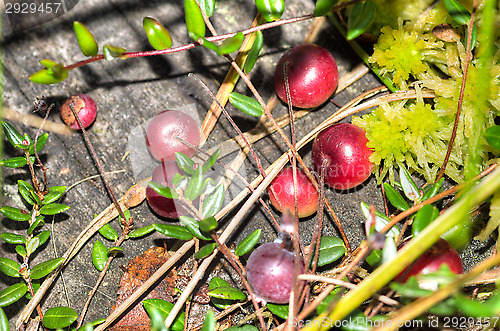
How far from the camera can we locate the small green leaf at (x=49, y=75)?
952 millimetres

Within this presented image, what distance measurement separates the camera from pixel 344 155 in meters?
1.30

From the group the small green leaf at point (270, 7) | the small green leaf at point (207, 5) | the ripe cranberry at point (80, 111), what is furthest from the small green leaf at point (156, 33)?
the ripe cranberry at point (80, 111)

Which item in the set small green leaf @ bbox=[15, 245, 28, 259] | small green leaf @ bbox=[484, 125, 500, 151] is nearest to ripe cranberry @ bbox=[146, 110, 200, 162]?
small green leaf @ bbox=[15, 245, 28, 259]


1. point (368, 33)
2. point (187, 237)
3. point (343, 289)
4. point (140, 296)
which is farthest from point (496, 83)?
point (140, 296)

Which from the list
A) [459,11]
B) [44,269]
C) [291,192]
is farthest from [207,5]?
[44,269]

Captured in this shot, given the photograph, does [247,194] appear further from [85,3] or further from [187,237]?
[85,3]

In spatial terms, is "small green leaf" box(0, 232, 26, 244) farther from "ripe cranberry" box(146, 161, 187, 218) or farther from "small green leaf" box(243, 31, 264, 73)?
"small green leaf" box(243, 31, 264, 73)

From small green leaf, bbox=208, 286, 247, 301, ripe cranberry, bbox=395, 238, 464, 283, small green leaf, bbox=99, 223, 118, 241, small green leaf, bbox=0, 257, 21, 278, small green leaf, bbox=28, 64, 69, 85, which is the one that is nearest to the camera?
small green leaf, bbox=28, 64, 69, 85

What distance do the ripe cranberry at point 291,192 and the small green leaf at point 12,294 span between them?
0.89m

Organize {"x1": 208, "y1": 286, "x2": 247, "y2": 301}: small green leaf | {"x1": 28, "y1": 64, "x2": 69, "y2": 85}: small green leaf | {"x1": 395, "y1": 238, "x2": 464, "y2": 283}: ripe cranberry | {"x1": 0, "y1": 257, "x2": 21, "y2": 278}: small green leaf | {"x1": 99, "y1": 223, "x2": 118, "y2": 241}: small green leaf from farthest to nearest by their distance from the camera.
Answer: {"x1": 99, "y1": 223, "x2": 118, "y2": 241}: small green leaf < {"x1": 0, "y1": 257, "x2": 21, "y2": 278}: small green leaf < {"x1": 208, "y1": 286, "x2": 247, "y2": 301}: small green leaf < {"x1": 395, "y1": 238, "x2": 464, "y2": 283}: ripe cranberry < {"x1": 28, "y1": 64, "x2": 69, "y2": 85}: small green leaf

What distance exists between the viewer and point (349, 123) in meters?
1.41

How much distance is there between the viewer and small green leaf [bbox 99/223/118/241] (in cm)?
138

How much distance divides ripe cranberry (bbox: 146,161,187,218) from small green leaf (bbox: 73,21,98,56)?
1.53 feet

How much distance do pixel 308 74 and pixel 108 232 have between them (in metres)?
0.90
